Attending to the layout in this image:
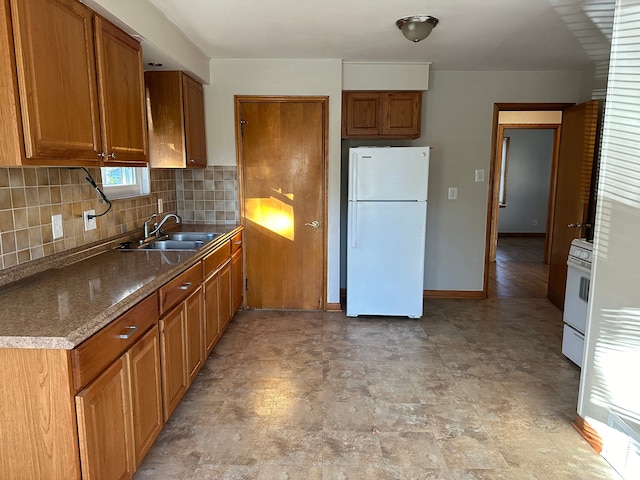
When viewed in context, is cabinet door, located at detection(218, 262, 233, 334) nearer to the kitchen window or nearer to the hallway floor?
the kitchen window

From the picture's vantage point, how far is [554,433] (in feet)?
7.43

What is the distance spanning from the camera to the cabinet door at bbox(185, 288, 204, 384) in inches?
97.1

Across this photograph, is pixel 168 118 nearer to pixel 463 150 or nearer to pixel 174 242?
pixel 174 242

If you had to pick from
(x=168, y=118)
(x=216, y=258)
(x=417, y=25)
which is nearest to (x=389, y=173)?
(x=417, y=25)

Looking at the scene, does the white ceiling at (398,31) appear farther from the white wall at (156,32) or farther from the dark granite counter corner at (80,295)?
the dark granite counter corner at (80,295)

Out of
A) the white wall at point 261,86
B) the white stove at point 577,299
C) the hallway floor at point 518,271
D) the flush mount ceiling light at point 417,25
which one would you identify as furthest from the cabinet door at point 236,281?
the hallway floor at point 518,271

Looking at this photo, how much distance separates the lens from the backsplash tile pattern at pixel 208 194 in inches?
157

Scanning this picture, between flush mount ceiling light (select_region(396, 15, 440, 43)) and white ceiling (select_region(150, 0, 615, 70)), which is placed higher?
white ceiling (select_region(150, 0, 615, 70))

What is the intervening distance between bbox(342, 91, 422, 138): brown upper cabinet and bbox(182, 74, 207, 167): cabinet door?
1338 mm

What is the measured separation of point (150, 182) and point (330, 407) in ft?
7.47

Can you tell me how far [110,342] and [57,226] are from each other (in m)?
1.02

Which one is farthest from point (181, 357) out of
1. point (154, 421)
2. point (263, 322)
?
point (263, 322)

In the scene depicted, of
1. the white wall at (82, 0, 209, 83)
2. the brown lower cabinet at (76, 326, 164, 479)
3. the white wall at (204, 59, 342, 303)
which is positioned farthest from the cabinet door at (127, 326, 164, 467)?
the white wall at (204, 59, 342, 303)

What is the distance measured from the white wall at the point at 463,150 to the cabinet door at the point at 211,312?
8.00 feet
